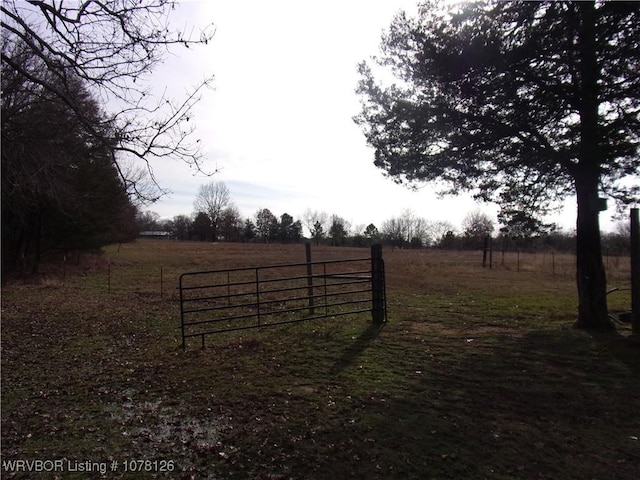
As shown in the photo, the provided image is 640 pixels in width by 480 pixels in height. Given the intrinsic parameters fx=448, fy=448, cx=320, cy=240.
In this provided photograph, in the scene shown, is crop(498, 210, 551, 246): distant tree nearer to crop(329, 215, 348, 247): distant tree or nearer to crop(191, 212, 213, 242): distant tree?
crop(329, 215, 348, 247): distant tree

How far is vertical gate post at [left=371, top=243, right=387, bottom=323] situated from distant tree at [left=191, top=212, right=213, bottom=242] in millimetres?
79397

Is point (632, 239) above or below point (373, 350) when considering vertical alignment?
above

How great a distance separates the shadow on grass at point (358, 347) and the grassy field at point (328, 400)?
52mm

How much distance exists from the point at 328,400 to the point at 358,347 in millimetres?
2505

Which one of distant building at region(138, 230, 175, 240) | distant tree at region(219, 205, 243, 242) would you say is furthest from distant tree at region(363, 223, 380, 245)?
distant building at region(138, 230, 175, 240)

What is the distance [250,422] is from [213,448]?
612 millimetres

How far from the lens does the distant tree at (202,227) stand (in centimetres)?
8626

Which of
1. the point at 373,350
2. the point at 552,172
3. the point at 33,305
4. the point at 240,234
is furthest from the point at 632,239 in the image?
the point at 240,234

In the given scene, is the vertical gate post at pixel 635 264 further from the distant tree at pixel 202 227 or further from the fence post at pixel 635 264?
the distant tree at pixel 202 227

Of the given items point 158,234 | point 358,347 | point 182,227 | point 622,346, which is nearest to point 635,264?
point 622,346

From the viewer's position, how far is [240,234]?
8794 cm

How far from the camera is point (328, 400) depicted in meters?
4.95

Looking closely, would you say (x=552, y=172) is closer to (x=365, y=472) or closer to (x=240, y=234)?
(x=365, y=472)

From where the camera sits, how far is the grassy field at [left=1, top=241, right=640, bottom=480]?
11.6 ft
